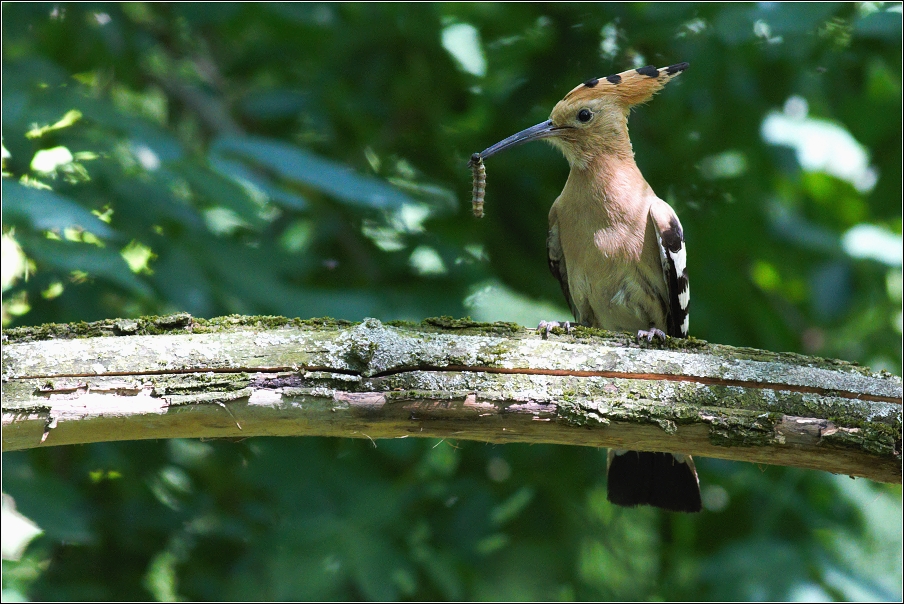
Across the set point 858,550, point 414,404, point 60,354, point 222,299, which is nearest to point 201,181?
point 222,299

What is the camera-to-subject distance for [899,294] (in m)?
4.87

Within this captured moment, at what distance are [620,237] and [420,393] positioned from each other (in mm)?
1727

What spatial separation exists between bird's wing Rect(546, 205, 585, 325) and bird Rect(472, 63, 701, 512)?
0.61 ft

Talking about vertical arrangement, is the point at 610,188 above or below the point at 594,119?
below

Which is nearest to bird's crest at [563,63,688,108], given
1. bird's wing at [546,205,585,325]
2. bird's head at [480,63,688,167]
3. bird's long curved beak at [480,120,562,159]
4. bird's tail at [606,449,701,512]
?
bird's head at [480,63,688,167]

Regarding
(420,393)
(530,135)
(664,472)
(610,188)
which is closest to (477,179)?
(530,135)

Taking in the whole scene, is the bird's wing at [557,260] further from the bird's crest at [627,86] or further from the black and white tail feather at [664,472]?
the bird's crest at [627,86]

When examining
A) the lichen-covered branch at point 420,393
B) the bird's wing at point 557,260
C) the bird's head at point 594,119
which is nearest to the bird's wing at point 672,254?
the bird's head at point 594,119

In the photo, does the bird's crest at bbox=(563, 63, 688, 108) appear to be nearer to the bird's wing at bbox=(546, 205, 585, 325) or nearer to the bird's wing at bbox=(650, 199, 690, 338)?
→ the bird's wing at bbox=(650, 199, 690, 338)

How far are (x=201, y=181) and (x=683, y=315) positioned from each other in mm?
2155

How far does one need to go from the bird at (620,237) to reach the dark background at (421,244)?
23.5 inches

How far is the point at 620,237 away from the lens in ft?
12.0

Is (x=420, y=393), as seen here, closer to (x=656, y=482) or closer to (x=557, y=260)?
(x=656, y=482)

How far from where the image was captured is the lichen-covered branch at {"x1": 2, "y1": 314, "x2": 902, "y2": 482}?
219 centimetres
